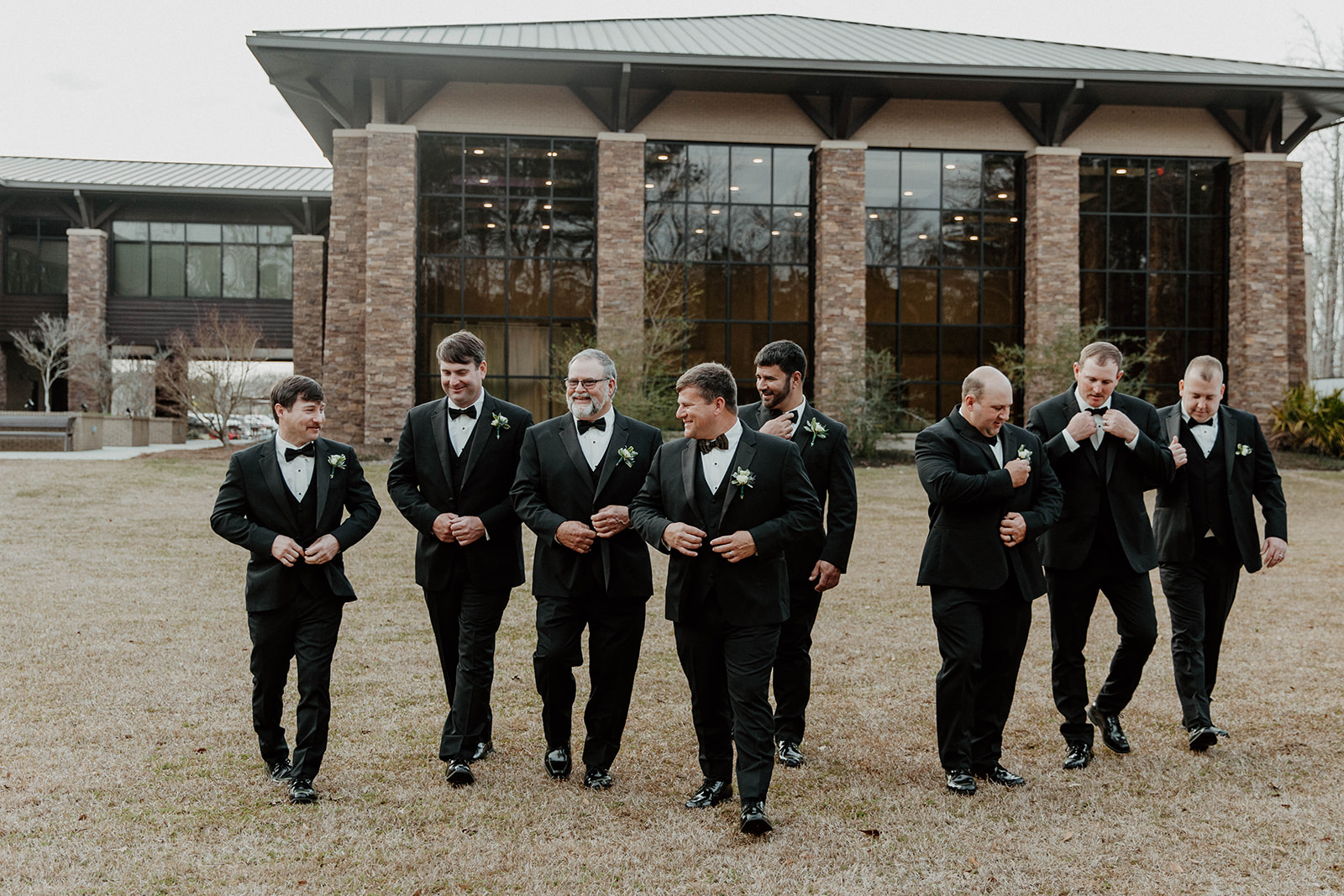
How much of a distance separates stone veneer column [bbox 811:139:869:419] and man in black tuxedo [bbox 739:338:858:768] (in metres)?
20.9

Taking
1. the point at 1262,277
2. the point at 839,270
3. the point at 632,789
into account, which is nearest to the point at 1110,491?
the point at 632,789

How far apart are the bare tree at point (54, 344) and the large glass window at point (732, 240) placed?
22.3 m

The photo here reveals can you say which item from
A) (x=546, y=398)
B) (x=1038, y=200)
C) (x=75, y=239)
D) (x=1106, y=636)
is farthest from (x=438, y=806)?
(x=75, y=239)

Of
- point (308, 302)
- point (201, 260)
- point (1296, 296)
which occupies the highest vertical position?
point (201, 260)

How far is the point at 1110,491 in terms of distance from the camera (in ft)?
17.0

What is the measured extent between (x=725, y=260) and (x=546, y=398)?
629cm

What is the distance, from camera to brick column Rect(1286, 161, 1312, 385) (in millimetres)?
28141

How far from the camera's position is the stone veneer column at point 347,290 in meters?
25.5

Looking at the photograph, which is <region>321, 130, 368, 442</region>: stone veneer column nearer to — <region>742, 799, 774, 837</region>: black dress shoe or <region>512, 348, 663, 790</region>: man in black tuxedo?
<region>512, 348, 663, 790</region>: man in black tuxedo

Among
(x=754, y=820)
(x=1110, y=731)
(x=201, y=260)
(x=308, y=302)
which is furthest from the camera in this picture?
(x=201, y=260)

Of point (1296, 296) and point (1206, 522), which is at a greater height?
point (1296, 296)

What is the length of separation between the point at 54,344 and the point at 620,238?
73.7ft

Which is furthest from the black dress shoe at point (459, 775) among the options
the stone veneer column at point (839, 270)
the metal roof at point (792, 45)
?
the stone veneer column at point (839, 270)

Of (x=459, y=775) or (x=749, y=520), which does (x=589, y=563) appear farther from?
(x=459, y=775)
